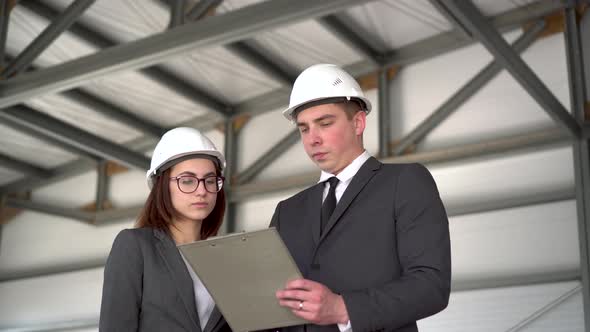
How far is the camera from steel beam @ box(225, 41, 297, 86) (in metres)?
12.0

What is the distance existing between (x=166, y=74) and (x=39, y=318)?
598 centimetres

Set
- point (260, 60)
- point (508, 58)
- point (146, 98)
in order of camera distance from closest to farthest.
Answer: point (508, 58) → point (260, 60) → point (146, 98)

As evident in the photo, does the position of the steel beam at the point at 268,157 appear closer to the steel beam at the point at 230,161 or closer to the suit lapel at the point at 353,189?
the steel beam at the point at 230,161

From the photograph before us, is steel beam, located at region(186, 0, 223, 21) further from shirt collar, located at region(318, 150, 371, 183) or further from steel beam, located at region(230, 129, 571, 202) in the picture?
shirt collar, located at region(318, 150, 371, 183)

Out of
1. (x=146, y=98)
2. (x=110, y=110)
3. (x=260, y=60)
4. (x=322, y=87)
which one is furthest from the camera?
(x=110, y=110)

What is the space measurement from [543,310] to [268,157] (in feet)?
17.4

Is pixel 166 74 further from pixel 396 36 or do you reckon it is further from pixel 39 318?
pixel 39 318

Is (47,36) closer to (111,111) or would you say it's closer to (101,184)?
(111,111)

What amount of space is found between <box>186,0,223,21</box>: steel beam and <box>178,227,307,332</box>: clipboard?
18.8 feet

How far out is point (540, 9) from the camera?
35.9 ft

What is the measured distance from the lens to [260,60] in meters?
12.4

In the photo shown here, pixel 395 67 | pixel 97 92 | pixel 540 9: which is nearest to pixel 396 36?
pixel 395 67

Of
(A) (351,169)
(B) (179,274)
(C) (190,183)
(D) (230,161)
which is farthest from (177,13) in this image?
(D) (230,161)

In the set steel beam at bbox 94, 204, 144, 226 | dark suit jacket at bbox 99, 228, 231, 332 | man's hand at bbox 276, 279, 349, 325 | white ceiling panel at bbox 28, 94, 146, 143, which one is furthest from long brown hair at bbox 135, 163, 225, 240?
steel beam at bbox 94, 204, 144, 226
